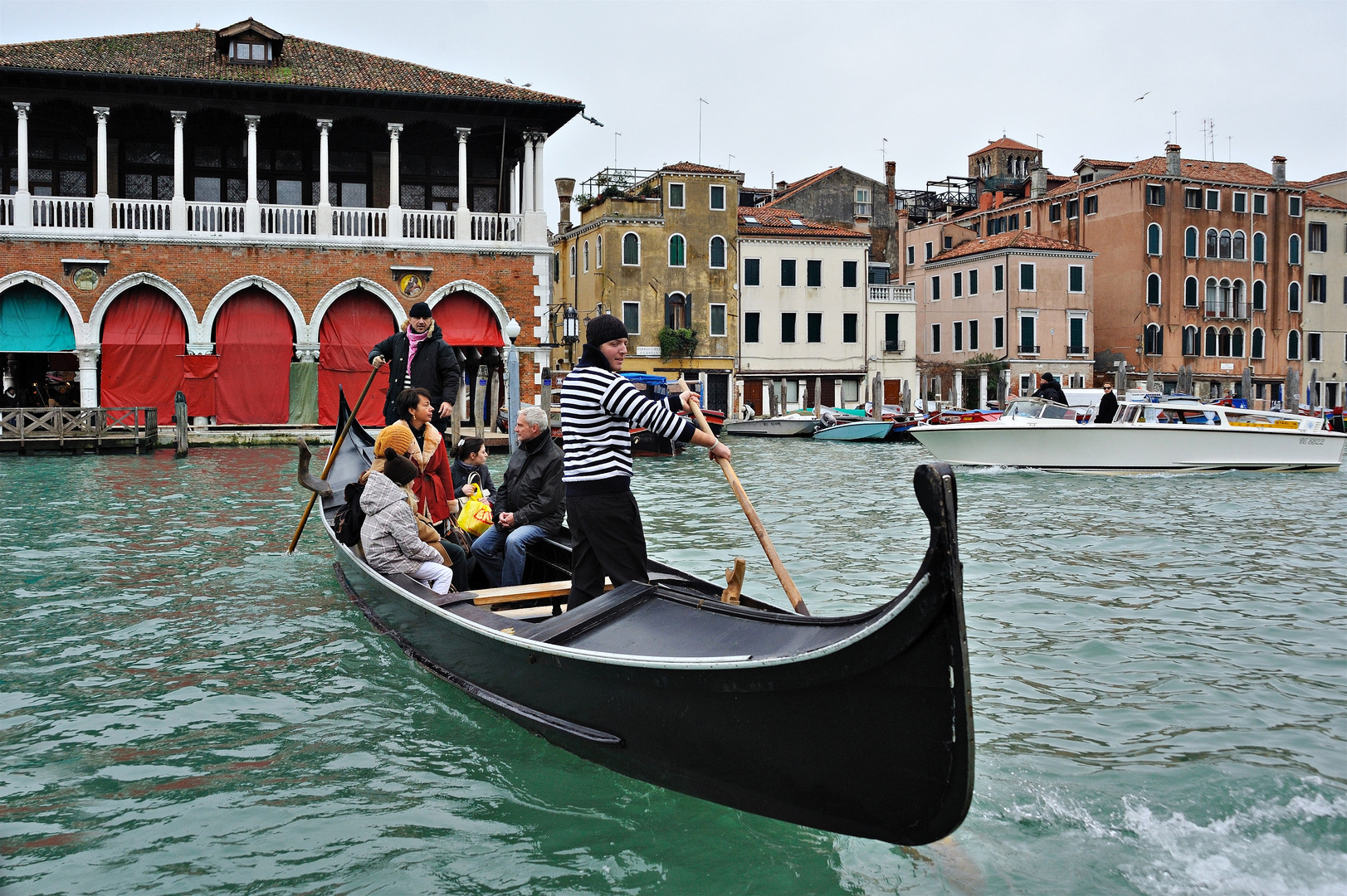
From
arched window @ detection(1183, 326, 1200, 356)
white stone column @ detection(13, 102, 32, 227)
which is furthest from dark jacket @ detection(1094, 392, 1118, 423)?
arched window @ detection(1183, 326, 1200, 356)

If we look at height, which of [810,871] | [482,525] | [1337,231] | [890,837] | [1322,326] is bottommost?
[810,871]

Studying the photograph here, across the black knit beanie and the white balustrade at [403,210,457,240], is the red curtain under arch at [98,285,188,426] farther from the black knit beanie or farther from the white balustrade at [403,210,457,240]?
the black knit beanie

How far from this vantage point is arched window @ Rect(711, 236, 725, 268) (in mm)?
28875

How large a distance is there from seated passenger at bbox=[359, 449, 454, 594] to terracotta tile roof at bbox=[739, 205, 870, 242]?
25234mm

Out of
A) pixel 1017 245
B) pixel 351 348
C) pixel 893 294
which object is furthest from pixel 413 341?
pixel 1017 245

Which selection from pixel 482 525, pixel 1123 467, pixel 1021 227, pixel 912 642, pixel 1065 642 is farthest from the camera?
pixel 1021 227

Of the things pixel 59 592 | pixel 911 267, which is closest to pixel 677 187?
pixel 911 267

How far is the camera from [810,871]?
2.86 metres

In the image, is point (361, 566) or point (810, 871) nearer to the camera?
point (810, 871)

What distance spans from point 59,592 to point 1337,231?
36.8 meters

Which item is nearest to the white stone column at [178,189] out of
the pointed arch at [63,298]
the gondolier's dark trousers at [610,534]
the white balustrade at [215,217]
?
the white balustrade at [215,217]

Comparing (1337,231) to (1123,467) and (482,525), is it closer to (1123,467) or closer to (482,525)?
(1123,467)

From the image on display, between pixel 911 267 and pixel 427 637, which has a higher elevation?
pixel 911 267

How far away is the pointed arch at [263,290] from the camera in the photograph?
18688mm
